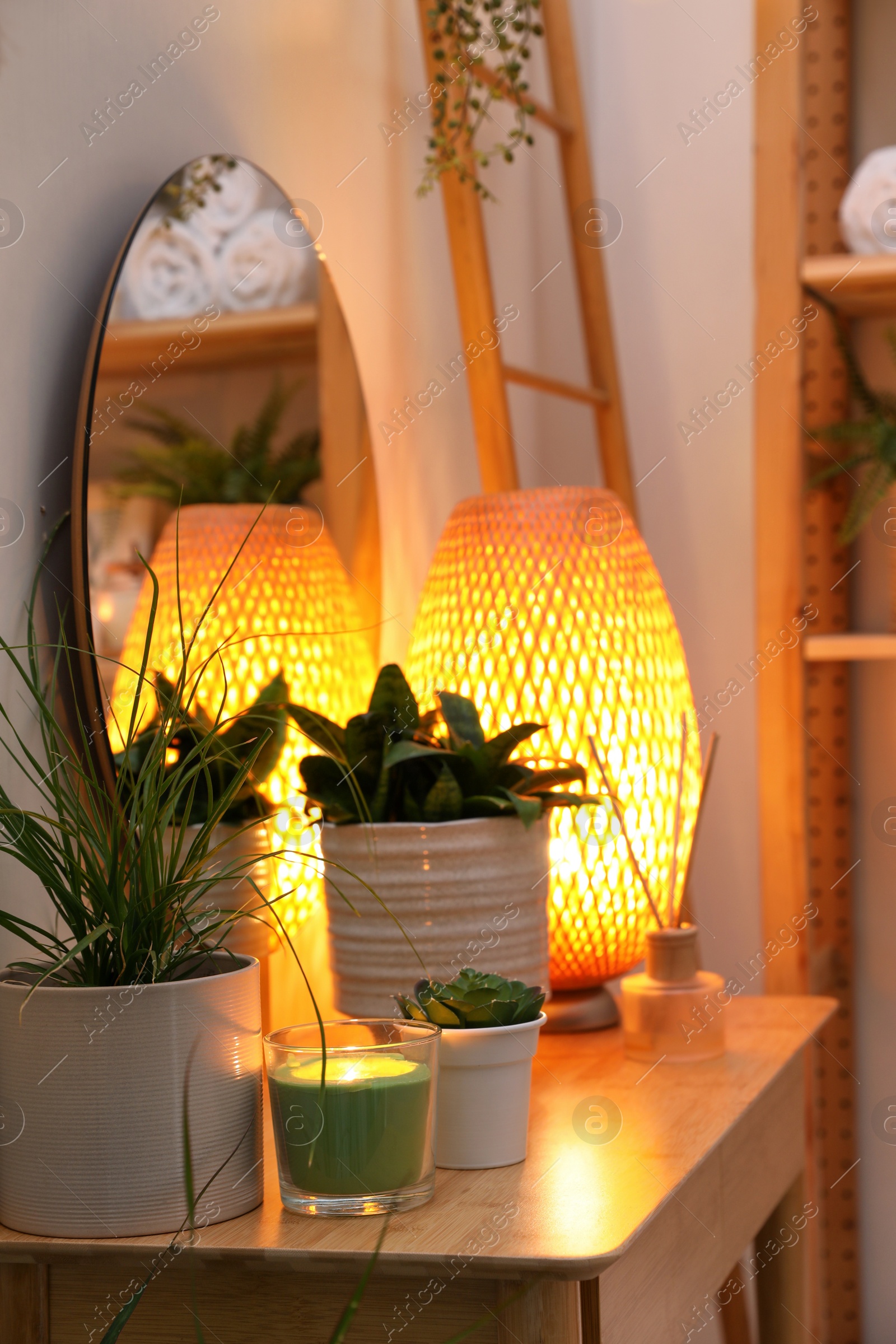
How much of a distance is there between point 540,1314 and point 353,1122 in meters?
0.13

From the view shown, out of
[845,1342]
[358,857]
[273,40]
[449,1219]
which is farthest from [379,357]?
[845,1342]

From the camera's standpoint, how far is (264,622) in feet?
3.73

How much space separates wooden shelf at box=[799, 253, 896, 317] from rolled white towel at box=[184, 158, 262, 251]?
78cm

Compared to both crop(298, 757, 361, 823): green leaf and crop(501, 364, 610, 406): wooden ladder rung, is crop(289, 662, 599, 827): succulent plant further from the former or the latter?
crop(501, 364, 610, 406): wooden ladder rung

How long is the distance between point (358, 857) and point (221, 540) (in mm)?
283

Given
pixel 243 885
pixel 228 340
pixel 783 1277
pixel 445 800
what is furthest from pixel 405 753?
pixel 783 1277

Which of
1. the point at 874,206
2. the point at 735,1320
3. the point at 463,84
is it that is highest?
the point at 463,84

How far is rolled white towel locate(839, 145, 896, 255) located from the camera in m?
1.63

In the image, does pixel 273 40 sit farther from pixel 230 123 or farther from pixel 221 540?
pixel 221 540

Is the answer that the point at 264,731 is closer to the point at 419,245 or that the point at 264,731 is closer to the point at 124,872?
the point at 124,872

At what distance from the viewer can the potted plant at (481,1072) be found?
0.82 meters

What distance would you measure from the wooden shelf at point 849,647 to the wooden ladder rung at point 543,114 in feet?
2.37

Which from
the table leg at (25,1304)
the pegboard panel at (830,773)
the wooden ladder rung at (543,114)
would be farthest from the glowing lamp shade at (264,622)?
the pegboard panel at (830,773)

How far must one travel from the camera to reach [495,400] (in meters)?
1.57
